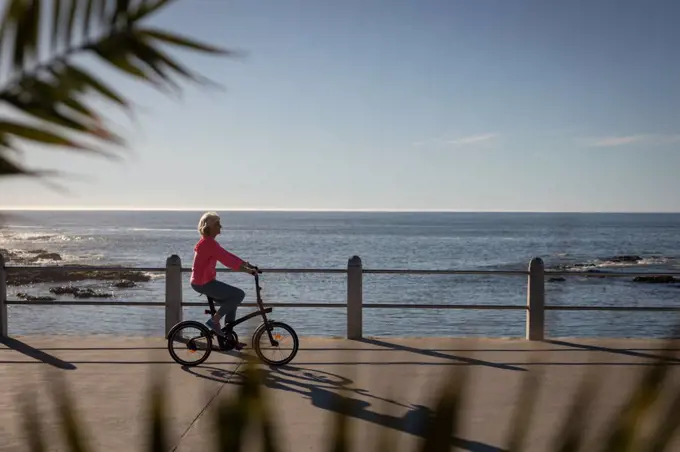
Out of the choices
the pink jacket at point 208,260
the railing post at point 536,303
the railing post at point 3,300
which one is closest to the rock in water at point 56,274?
the railing post at point 3,300

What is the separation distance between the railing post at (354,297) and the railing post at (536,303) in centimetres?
222

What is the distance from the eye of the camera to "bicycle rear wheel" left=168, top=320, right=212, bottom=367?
9.01 m

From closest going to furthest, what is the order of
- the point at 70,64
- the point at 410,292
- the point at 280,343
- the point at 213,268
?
the point at 70,64, the point at 213,268, the point at 280,343, the point at 410,292

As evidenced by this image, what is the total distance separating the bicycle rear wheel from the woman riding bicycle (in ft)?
0.48

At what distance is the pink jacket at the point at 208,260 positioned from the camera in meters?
8.84

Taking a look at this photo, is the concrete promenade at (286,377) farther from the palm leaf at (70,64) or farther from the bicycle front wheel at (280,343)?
the palm leaf at (70,64)

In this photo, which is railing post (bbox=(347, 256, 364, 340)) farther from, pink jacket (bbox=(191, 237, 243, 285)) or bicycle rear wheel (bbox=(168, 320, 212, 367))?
bicycle rear wheel (bbox=(168, 320, 212, 367))

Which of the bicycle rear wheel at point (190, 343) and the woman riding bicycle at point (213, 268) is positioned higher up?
the woman riding bicycle at point (213, 268)

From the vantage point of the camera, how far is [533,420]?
2.91 feet

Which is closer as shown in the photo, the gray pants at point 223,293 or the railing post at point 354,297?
the gray pants at point 223,293

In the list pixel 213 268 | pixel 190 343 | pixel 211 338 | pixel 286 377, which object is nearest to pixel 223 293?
pixel 213 268

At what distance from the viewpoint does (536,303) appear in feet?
34.8

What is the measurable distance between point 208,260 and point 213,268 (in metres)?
0.11

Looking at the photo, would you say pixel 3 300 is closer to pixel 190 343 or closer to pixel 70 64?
pixel 190 343
